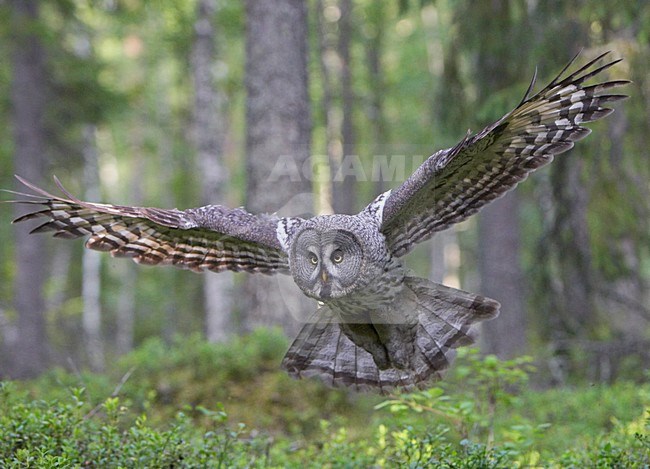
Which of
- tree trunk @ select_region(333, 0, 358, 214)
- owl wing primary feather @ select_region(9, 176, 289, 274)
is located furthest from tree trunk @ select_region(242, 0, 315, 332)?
tree trunk @ select_region(333, 0, 358, 214)

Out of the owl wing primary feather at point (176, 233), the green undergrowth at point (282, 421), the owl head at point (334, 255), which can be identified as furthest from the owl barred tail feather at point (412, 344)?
the owl wing primary feather at point (176, 233)

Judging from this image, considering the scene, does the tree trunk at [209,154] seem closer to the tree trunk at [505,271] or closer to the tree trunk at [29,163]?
the tree trunk at [29,163]

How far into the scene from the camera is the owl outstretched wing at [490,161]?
4.91 metres

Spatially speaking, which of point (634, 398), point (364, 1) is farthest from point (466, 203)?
point (364, 1)

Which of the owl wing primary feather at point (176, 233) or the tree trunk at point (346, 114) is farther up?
the tree trunk at point (346, 114)

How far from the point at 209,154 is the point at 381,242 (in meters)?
8.31

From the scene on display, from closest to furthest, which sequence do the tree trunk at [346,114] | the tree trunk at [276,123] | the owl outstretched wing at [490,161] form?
the owl outstretched wing at [490,161] < the tree trunk at [276,123] < the tree trunk at [346,114]

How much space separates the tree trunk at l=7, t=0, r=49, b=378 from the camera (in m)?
12.9

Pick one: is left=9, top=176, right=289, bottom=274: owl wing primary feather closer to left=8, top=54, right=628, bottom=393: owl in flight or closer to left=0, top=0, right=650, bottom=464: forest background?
left=8, top=54, right=628, bottom=393: owl in flight

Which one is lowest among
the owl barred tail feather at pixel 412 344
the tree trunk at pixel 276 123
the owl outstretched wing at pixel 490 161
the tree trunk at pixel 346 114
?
the owl barred tail feather at pixel 412 344

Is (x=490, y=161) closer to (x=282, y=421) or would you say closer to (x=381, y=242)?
(x=381, y=242)

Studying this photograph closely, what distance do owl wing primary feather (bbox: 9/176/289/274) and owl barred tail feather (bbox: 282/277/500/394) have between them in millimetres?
767

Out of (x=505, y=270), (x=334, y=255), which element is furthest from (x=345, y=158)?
(x=334, y=255)

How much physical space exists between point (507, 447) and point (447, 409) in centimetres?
56
